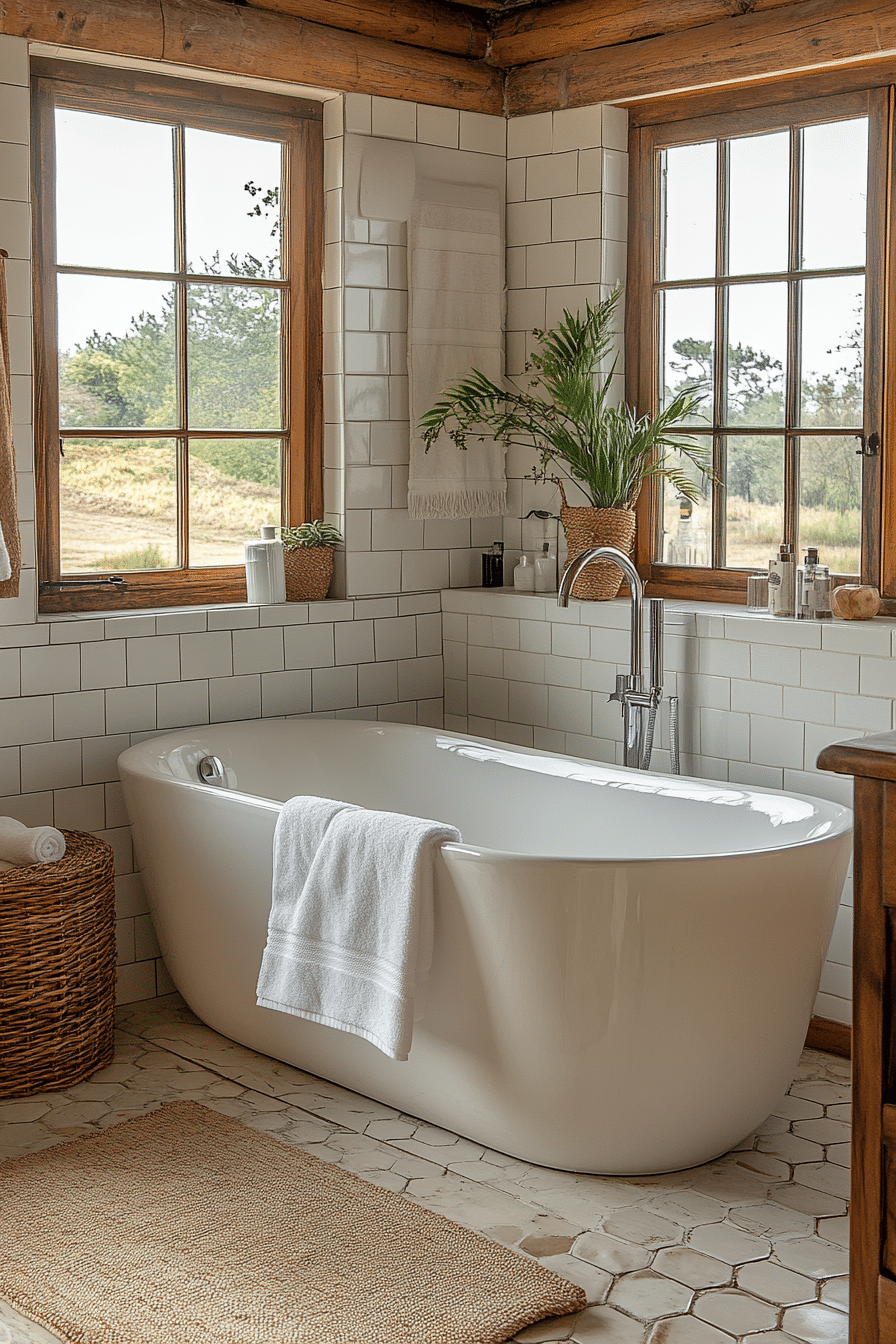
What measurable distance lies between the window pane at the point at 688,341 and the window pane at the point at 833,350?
0.32m

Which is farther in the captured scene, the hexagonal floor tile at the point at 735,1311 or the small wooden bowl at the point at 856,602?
the small wooden bowl at the point at 856,602

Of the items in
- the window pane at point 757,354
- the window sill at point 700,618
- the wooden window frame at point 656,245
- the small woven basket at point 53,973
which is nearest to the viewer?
the small woven basket at point 53,973

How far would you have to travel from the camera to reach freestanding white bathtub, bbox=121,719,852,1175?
2.61 metres

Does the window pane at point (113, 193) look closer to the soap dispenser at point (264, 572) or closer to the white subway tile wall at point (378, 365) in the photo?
the white subway tile wall at point (378, 365)

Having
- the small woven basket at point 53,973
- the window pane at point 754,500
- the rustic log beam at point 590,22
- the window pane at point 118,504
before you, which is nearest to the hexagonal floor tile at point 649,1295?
the small woven basket at point 53,973

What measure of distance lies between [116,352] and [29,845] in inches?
56.3

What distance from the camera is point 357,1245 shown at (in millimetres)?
2527

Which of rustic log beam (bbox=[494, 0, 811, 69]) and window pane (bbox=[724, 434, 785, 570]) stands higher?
rustic log beam (bbox=[494, 0, 811, 69])

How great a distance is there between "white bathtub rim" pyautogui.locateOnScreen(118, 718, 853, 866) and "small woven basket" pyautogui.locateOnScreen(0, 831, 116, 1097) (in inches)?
11.0

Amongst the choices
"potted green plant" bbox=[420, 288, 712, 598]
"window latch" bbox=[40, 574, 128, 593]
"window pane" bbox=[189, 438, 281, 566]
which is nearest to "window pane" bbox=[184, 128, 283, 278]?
→ "window pane" bbox=[189, 438, 281, 566]

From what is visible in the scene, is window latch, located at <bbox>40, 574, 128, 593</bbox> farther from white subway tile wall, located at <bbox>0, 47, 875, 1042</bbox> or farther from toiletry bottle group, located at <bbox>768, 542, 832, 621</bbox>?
toiletry bottle group, located at <bbox>768, 542, 832, 621</bbox>

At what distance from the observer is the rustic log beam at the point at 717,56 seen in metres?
3.54

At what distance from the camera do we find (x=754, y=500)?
3.98 meters

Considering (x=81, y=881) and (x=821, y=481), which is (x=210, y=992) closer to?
(x=81, y=881)
